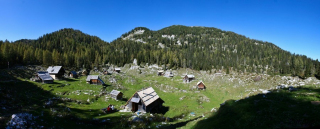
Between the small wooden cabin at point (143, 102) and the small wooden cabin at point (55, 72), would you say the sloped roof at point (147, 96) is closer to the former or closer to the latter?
the small wooden cabin at point (143, 102)

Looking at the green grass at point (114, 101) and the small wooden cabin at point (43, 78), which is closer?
the green grass at point (114, 101)

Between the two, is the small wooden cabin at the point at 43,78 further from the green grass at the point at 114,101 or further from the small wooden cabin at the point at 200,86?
the small wooden cabin at the point at 200,86

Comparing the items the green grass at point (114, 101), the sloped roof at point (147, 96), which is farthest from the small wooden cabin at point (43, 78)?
Result: the sloped roof at point (147, 96)

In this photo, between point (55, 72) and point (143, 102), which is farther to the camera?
point (55, 72)

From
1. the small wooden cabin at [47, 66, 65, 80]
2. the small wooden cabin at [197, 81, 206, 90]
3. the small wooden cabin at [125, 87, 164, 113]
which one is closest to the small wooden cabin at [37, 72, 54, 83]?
the small wooden cabin at [47, 66, 65, 80]

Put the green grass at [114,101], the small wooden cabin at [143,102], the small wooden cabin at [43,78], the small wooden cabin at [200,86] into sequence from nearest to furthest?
the green grass at [114,101] < the small wooden cabin at [143,102] < the small wooden cabin at [43,78] < the small wooden cabin at [200,86]

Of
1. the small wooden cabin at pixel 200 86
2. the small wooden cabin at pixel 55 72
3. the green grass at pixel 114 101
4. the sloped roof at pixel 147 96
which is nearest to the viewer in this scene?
the green grass at pixel 114 101

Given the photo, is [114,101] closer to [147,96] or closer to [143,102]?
[147,96]

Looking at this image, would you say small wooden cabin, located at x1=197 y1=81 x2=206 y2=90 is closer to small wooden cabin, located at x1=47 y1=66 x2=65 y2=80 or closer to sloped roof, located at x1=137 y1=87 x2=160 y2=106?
sloped roof, located at x1=137 y1=87 x2=160 y2=106

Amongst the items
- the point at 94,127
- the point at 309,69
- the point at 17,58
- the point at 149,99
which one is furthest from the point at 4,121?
the point at 309,69

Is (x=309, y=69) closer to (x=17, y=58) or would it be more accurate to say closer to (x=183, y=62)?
(x=183, y=62)

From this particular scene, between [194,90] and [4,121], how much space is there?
69.4 meters

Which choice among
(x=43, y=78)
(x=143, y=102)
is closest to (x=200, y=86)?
(x=143, y=102)

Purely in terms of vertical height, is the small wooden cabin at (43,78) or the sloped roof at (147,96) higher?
the small wooden cabin at (43,78)
